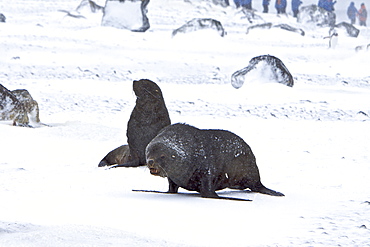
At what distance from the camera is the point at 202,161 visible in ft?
13.2

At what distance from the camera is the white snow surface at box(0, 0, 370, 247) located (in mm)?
3303

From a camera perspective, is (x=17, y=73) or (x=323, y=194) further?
(x=17, y=73)

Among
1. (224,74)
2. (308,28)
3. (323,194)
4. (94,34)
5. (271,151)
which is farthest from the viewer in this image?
(308,28)

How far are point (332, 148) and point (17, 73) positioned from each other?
705 centimetres

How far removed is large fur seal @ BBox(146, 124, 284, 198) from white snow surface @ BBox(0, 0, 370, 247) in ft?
0.34

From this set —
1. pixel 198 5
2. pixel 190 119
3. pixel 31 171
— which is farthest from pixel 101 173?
pixel 198 5

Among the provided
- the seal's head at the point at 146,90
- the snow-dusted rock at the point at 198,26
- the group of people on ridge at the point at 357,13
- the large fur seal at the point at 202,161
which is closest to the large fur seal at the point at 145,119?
the seal's head at the point at 146,90

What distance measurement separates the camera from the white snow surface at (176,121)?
3.30m

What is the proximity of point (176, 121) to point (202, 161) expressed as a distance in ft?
16.1

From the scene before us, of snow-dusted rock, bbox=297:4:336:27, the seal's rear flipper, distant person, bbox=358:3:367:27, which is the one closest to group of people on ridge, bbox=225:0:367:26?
distant person, bbox=358:3:367:27

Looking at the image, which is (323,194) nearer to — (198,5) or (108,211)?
(108,211)

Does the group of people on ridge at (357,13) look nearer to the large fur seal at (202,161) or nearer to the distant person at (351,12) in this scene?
the distant person at (351,12)

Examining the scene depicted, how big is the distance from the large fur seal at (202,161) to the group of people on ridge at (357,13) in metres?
32.4

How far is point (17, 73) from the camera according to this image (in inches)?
487
